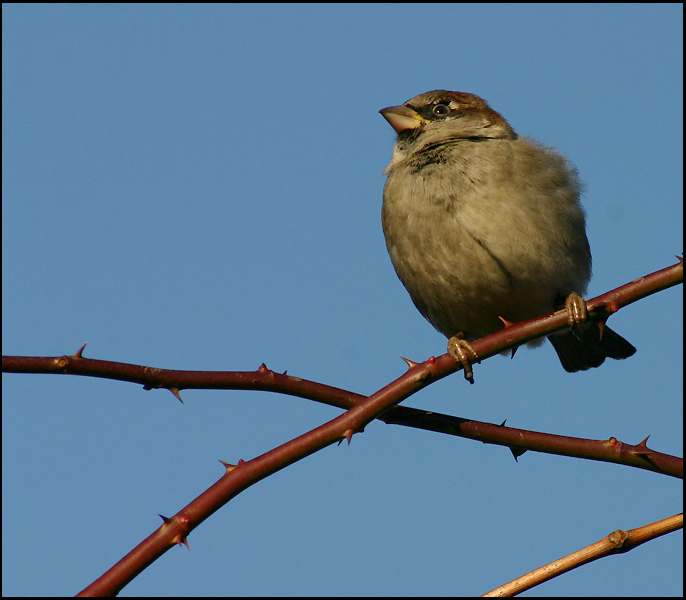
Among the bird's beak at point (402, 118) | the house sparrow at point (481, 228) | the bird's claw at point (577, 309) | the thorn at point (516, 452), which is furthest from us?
the bird's beak at point (402, 118)

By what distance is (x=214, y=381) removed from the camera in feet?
7.38

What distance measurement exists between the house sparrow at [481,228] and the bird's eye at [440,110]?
185mm

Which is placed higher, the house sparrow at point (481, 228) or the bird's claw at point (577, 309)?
the house sparrow at point (481, 228)

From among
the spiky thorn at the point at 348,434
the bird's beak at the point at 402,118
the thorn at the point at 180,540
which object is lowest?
the thorn at the point at 180,540

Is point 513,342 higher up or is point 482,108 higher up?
point 482,108

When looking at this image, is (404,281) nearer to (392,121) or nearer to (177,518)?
(392,121)

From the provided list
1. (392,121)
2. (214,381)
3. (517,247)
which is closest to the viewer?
(214,381)

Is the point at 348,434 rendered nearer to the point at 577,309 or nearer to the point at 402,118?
the point at 577,309

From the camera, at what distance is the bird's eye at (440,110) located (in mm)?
5516

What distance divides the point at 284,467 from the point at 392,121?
3.78m

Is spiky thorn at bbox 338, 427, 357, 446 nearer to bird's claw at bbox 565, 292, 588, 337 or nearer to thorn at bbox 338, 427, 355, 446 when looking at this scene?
thorn at bbox 338, 427, 355, 446

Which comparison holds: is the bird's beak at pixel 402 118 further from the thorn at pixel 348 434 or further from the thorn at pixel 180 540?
the thorn at pixel 180 540

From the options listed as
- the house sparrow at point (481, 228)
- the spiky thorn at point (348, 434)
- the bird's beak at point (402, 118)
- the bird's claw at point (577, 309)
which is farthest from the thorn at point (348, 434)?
the bird's beak at point (402, 118)

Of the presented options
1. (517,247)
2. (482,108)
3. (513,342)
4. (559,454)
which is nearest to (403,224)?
(517,247)
